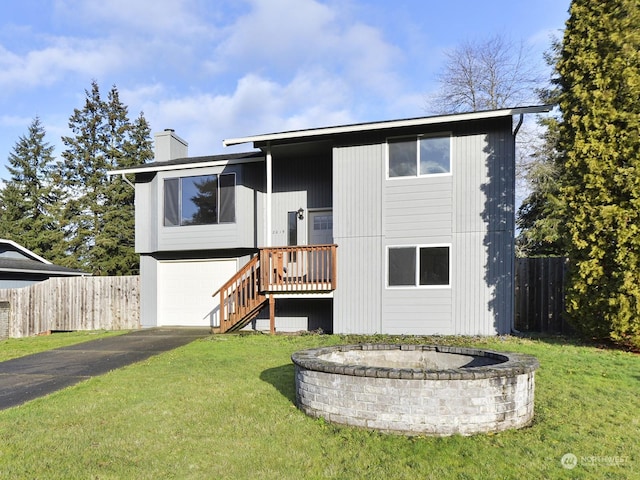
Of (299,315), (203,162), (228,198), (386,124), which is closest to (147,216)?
(203,162)

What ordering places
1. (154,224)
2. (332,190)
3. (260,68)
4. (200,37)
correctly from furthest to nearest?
(260,68) < (200,37) < (154,224) < (332,190)

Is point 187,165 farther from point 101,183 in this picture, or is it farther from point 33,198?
point 33,198

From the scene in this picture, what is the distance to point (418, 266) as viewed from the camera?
9.99 meters

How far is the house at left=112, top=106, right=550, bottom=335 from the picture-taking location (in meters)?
9.59

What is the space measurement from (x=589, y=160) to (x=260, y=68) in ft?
51.3

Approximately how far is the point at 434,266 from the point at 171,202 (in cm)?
810

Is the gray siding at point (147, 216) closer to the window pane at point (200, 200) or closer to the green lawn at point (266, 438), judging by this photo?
the window pane at point (200, 200)

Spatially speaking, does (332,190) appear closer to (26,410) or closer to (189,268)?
(189,268)

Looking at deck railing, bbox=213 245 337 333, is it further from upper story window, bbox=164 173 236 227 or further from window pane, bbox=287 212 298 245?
upper story window, bbox=164 173 236 227

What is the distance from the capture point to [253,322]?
38.5 feet

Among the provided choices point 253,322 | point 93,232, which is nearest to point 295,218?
point 253,322

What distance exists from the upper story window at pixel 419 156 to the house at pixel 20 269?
15366mm

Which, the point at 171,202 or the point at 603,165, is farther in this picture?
the point at 171,202

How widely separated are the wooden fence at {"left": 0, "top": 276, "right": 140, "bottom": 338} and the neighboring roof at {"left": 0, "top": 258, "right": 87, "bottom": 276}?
267cm
